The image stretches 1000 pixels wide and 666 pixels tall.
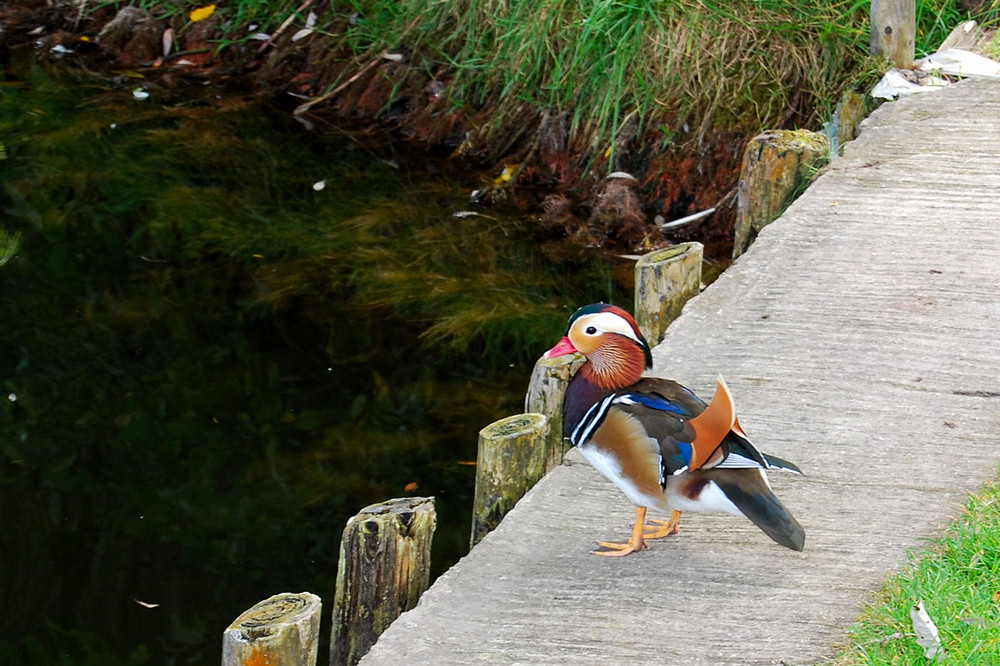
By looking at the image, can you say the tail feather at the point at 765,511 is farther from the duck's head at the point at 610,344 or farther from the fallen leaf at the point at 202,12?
the fallen leaf at the point at 202,12

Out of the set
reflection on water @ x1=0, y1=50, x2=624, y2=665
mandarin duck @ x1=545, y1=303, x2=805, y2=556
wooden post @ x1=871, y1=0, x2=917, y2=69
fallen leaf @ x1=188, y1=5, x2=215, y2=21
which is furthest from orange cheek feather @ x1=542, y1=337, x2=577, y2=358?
fallen leaf @ x1=188, y1=5, x2=215, y2=21

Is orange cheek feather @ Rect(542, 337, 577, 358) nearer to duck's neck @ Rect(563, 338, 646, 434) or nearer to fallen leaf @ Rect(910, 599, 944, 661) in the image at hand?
duck's neck @ Rect(563, 338, 646, 434)

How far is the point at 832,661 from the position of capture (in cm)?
279

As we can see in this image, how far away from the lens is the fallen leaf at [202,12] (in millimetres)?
9898

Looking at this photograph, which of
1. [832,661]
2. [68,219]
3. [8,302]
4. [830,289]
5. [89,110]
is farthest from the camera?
[89,110]

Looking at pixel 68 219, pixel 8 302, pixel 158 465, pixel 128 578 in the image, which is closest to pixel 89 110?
pixel 68 219

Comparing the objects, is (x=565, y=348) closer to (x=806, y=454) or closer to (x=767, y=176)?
(x=806, y=454)

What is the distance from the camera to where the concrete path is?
296 centimetres

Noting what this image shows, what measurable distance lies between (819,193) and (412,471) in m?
2.04

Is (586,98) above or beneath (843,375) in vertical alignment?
beneath

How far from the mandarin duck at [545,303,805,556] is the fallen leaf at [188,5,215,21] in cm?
730

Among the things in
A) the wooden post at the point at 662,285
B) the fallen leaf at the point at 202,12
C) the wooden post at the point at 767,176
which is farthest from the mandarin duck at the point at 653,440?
the fallen leaf at the point at 202,12

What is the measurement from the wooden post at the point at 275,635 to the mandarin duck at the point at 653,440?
2.55ft

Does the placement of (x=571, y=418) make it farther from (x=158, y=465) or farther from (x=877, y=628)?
(x=158, y=465)
